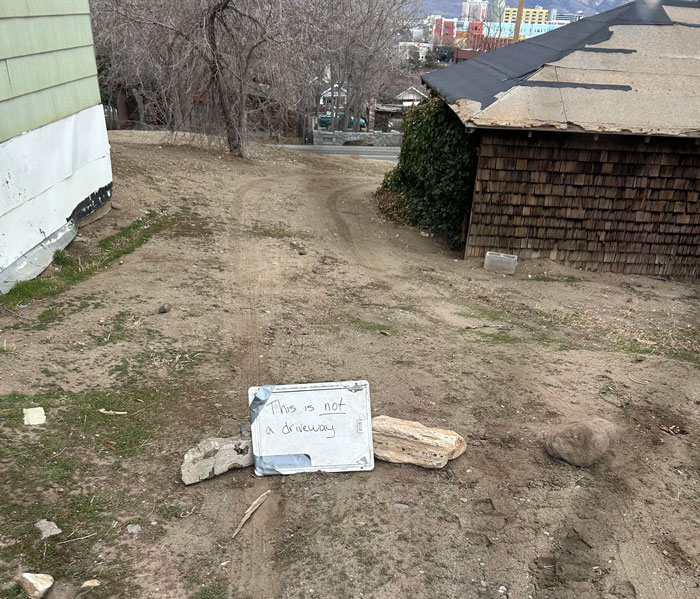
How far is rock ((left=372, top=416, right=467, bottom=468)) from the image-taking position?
4242mm

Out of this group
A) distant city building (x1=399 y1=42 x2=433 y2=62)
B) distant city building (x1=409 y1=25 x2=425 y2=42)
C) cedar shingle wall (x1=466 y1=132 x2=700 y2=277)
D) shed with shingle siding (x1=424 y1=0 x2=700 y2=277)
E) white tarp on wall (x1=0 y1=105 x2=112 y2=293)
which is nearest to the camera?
white tarp on wall (x1=0 y1=105 x2=112 y2=293)

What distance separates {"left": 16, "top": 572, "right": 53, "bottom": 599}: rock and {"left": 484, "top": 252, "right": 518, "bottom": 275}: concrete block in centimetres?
845

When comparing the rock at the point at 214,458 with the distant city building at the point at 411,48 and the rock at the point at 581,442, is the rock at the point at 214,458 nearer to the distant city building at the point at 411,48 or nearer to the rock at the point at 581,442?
the rock at the point at 581,442

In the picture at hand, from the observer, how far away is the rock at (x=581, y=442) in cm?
427

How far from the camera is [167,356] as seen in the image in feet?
18.5

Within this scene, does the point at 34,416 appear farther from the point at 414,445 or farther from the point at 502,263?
the point at 502,263

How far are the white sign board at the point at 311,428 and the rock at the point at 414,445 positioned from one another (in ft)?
0.37

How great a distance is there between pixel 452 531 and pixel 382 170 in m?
18.0

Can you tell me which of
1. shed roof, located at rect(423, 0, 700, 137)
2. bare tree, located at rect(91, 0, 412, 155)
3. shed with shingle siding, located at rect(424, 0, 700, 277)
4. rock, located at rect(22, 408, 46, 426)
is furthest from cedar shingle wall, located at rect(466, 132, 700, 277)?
rock, located at rect(22, 408, 46, 426)

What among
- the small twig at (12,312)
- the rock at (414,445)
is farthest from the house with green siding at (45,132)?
the rock at (414,445)

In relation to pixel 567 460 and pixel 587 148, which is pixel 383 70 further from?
pixel 567 460

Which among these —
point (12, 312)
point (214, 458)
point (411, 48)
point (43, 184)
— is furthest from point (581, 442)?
point (411, 48)

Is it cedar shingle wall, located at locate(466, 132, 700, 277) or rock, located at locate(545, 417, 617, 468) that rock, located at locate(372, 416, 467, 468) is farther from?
cedar shingle wall, located at locate(466, 132, 700, 277)

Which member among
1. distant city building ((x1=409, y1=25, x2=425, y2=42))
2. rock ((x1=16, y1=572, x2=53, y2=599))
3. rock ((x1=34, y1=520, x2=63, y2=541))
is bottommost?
rock ((x1=34, y1=520, x2=63, y2=541))
